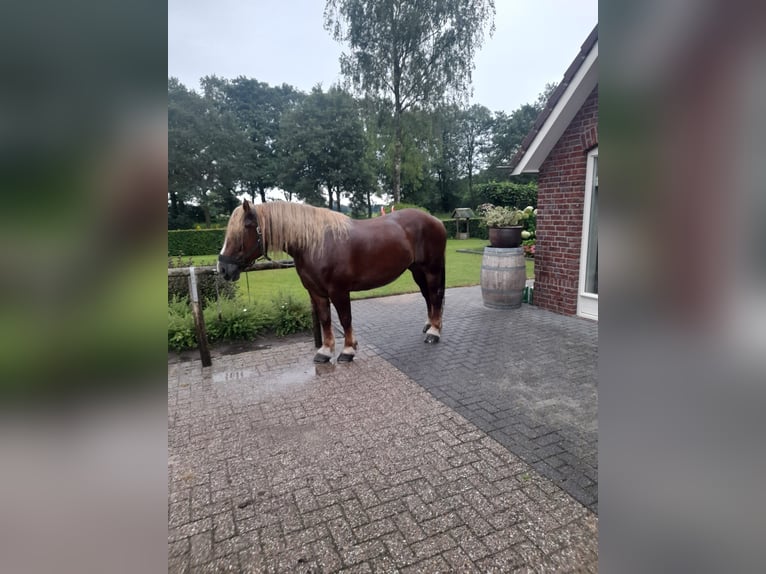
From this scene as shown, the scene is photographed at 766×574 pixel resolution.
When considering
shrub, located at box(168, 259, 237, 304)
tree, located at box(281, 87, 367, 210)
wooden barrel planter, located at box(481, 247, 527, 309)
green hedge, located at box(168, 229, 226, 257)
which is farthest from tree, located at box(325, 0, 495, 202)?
shrub, located at box(168, 259, 237, 304)

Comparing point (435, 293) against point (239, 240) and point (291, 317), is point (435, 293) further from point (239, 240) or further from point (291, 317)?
point (239, 240)

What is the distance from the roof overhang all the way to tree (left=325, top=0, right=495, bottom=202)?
15638mm

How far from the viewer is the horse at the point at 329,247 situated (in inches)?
146

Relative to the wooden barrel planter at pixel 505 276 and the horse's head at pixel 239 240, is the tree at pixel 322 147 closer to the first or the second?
the wooden barrel planter at pixel 505 276

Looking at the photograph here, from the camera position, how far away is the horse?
12.2 ft

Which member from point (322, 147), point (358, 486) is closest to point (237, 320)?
point (358, 486)

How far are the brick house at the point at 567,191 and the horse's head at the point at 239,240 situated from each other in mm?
3918

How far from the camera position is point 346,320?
4.12m

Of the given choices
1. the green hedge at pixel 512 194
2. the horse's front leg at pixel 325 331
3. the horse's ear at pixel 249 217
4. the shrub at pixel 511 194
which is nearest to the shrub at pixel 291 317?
the horse's front leg at pixel 325 331

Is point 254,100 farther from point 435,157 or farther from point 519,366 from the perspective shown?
point 519,366

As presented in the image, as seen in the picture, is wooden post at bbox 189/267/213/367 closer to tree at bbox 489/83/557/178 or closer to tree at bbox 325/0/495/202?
tree at bbox 325/0/495/202
